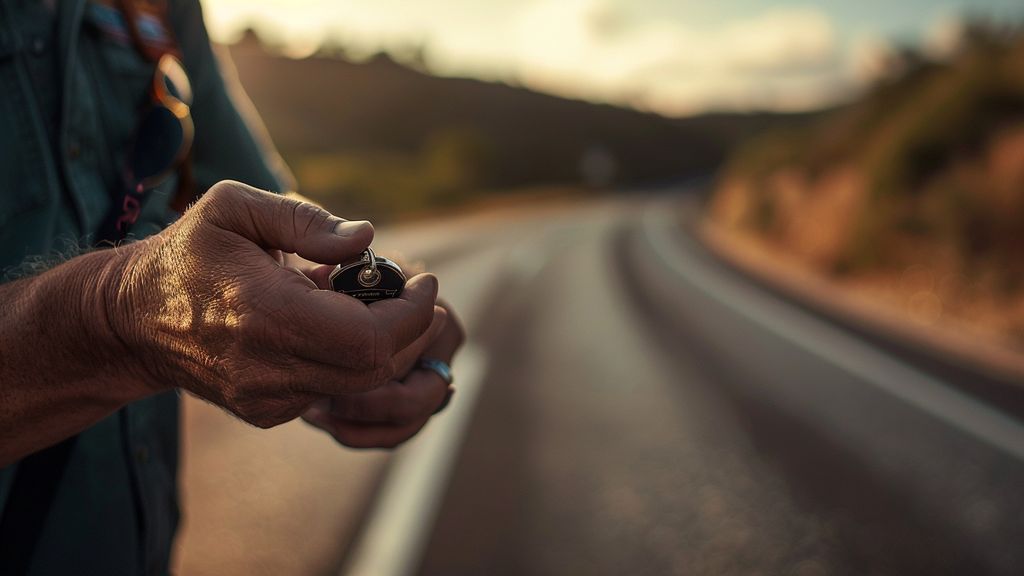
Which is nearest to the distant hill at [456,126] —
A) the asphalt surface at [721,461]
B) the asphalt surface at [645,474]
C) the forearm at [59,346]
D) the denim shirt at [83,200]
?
the asphalt surface at [721,461]

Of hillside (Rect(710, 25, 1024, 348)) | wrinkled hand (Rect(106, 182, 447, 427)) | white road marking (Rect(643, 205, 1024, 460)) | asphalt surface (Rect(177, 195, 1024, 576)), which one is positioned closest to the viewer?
wrinkled hand (Rect(106, 182, 447, 427))

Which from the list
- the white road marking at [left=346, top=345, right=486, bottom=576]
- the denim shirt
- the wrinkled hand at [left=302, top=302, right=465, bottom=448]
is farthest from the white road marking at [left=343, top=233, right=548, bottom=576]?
the wrinkled hand at [left=302, top=302, right=465, bottom=448]

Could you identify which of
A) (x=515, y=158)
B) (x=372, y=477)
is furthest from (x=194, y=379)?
(x=515, y=158)

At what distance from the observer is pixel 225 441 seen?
5055 mm

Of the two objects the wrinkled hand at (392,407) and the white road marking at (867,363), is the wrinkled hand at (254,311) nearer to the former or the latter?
the wrinkled hand at (392,407)

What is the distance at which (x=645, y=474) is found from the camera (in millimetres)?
4516

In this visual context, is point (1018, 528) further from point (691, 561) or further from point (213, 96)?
point (213, 96)

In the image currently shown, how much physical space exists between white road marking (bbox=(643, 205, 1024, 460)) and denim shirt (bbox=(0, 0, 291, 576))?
211 inches

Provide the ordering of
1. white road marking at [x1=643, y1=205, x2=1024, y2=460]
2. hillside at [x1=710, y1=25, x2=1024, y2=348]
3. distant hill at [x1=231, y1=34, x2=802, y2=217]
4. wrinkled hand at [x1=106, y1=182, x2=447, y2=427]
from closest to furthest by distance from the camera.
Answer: wrinkled hand at [x1=106, y1=182, x2=447, y2=427] < white road marking at [x1=643, y1=205, x2=1024, y2=460] < hillside at [x1=710, y1=25, x2=1024, y2=348] < distant hill at [x1=231, y1=34, x2=802, y2=217]

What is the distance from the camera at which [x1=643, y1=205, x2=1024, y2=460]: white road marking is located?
17.7 ft

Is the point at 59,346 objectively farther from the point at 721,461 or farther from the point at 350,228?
the point at 721,461

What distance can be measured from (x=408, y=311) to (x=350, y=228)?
0.38 ft

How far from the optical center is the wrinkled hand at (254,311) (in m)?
0.78

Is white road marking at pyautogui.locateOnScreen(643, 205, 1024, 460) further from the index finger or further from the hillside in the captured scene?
the index finger
